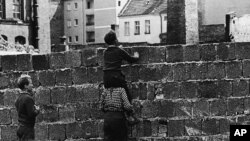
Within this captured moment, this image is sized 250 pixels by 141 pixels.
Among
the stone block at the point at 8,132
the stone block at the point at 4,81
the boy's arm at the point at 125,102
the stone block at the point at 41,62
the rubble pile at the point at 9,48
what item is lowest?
the stone block at the point at 8,132

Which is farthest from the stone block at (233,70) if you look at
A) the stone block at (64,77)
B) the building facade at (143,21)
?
the building facade at (143,21)

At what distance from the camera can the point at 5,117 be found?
13867mm

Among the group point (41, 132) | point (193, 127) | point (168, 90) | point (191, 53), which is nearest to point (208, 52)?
point (191, 53)

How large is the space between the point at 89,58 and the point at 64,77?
702mm

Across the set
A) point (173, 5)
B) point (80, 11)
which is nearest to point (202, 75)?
point (173, 5)

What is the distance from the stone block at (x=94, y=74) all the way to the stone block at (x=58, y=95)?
0.65 m

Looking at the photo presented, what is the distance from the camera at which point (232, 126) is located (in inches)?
485

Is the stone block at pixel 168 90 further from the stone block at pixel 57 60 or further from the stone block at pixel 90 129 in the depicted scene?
the stone block at pixel 57 60

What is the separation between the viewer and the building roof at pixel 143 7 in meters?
65.1

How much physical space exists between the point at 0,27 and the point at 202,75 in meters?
43.6

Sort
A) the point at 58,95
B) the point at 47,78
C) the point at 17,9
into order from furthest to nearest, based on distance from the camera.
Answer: the point at 17,9
the point at 47,78
the point at 58,95

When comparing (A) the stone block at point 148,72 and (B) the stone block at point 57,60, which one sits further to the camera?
(B) the stone block at point 57,60

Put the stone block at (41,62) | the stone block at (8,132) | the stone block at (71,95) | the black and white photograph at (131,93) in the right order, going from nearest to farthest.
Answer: the black and white photograph at (131,93) < the stone block at (71,95) < the stone block at (41,62) < the stone block at (8,132)

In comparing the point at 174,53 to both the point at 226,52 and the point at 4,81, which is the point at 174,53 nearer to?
the point at 226,52
